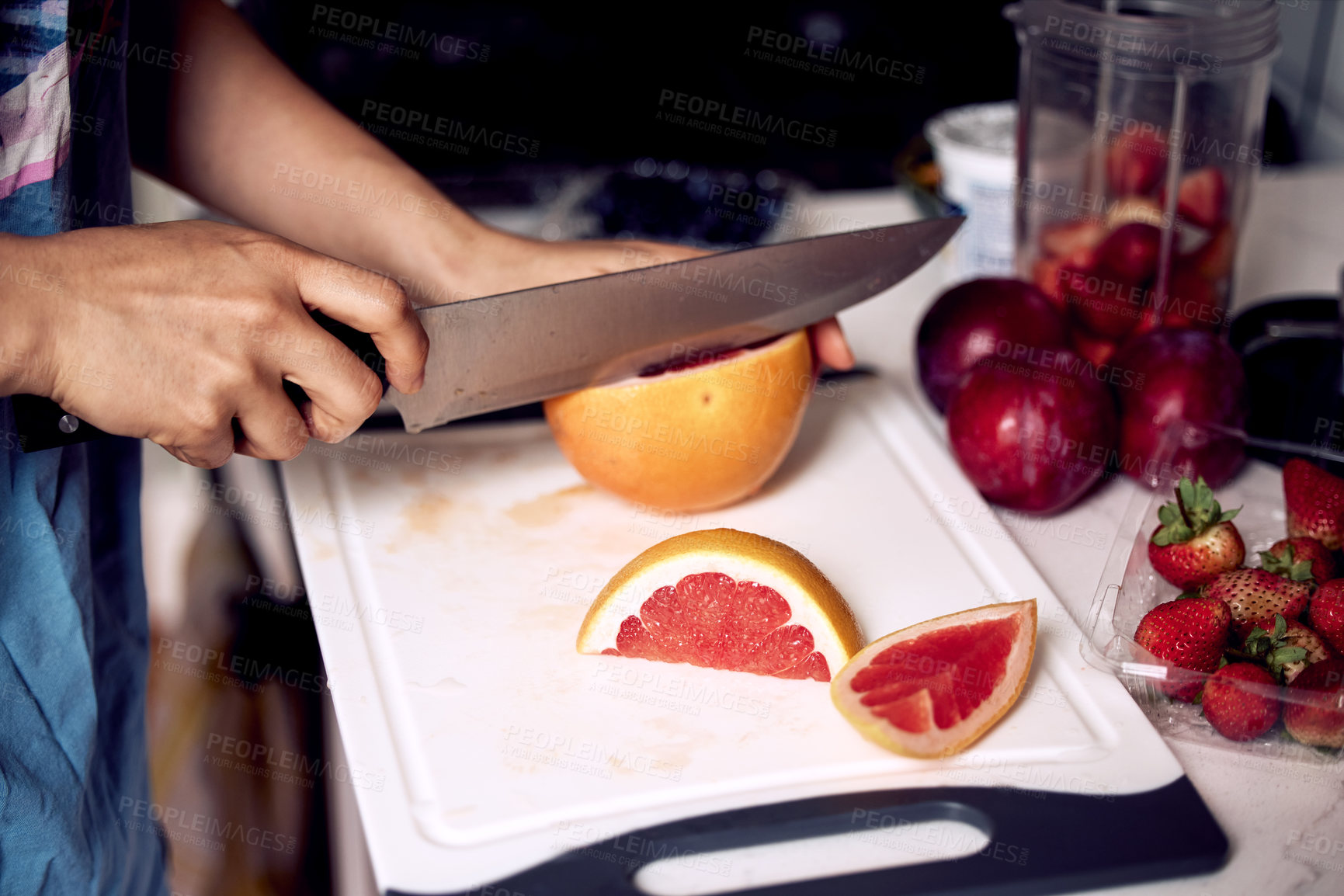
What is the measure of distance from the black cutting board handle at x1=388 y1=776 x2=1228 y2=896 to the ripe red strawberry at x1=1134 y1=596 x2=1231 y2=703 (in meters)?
0.07

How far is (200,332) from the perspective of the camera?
2.55ft

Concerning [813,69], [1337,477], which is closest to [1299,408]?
[1337,477]

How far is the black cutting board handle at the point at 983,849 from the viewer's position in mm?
753

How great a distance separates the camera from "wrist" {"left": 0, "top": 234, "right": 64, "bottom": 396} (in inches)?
27.5

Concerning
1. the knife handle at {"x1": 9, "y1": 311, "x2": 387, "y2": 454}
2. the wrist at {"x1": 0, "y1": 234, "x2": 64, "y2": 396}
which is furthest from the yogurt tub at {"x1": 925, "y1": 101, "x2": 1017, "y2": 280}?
the wrist at {"x1": 0, "y1": 234, "x2": 64, "y2": 396}

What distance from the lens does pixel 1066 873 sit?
2.48 ft

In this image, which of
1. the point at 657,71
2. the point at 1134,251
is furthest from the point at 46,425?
the point at 657,71

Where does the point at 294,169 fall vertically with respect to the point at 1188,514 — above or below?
above

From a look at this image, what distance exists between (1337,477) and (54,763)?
3.70 ft

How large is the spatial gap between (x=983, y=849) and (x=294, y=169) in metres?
0.87

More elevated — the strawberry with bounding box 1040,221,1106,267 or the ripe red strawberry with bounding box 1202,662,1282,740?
the strawberry with bounding box 1040,221,1106,267

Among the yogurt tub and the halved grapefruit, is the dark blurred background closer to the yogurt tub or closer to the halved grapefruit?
the yogurt tub

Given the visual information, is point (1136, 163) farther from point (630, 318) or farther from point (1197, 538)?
point (630, 318)

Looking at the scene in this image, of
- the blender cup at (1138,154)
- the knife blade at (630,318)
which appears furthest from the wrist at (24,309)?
the blender cup at (1138,154)
